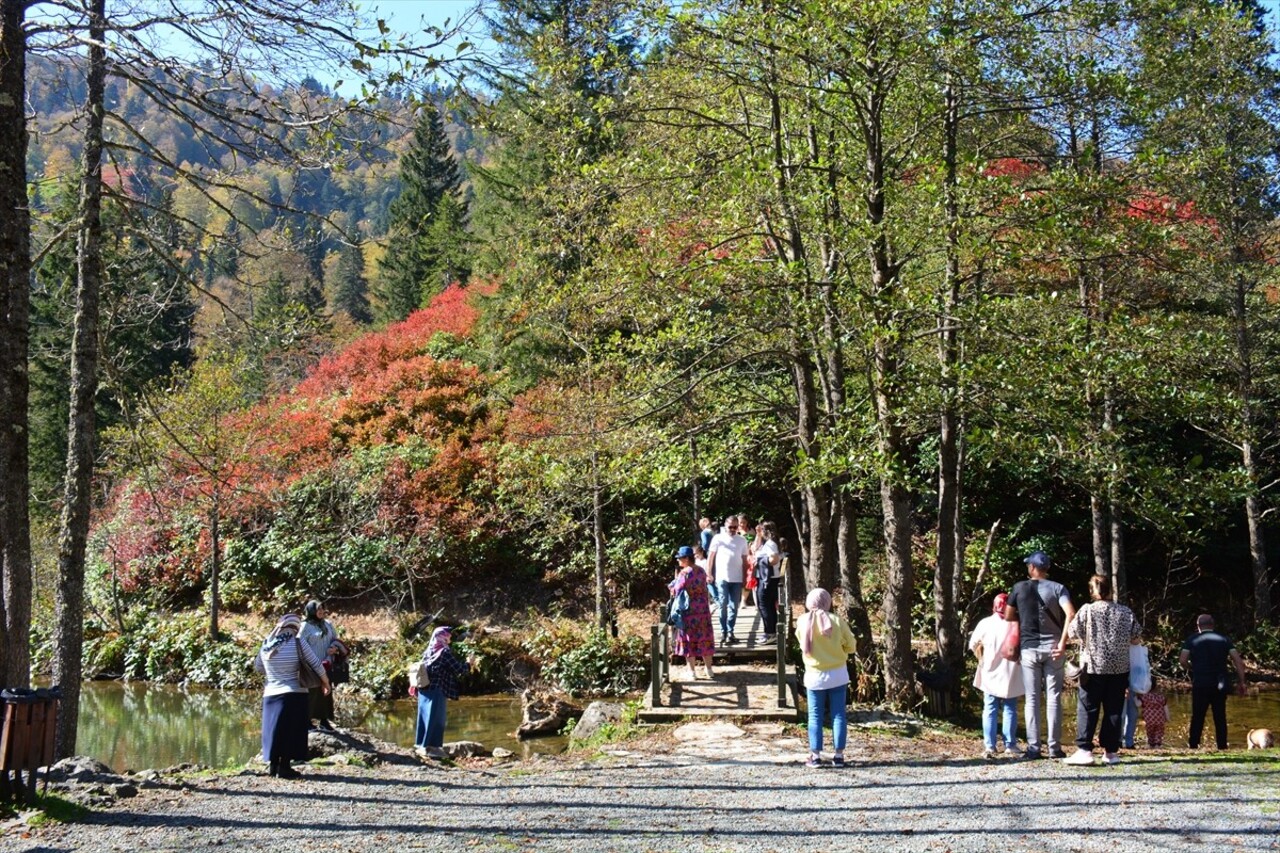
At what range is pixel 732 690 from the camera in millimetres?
12023

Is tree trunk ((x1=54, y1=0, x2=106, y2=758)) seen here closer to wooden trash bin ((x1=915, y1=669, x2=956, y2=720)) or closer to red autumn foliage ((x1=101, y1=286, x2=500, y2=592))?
wooden trash bin ((x1=915, y1=669, x2=956, y2=720))

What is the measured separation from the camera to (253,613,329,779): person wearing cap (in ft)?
27.2

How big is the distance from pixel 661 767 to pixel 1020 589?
3.62 metres

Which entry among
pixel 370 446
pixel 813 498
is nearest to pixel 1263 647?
pixel 813 498

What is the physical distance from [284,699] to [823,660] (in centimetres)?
466

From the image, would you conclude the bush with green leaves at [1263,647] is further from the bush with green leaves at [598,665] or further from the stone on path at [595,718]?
the stone on path at [595,718]

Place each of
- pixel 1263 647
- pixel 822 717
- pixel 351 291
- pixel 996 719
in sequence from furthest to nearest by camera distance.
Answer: pixel 351 291
pixel 1263 647
pixel 996 719
pixel 822 717

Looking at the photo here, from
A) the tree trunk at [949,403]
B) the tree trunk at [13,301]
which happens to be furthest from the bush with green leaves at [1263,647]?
the tree trunk at [13,301]

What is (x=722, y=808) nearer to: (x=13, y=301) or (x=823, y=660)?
(x=823, y=660)

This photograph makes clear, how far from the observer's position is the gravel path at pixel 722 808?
6.17 meters

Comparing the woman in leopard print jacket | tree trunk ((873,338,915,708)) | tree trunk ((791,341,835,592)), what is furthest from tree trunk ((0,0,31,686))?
tree trunk ((791,341,835,592))

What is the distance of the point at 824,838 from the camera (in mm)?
6359

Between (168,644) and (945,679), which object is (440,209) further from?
(945,679)

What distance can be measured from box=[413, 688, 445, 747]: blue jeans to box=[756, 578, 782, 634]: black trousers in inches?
194
